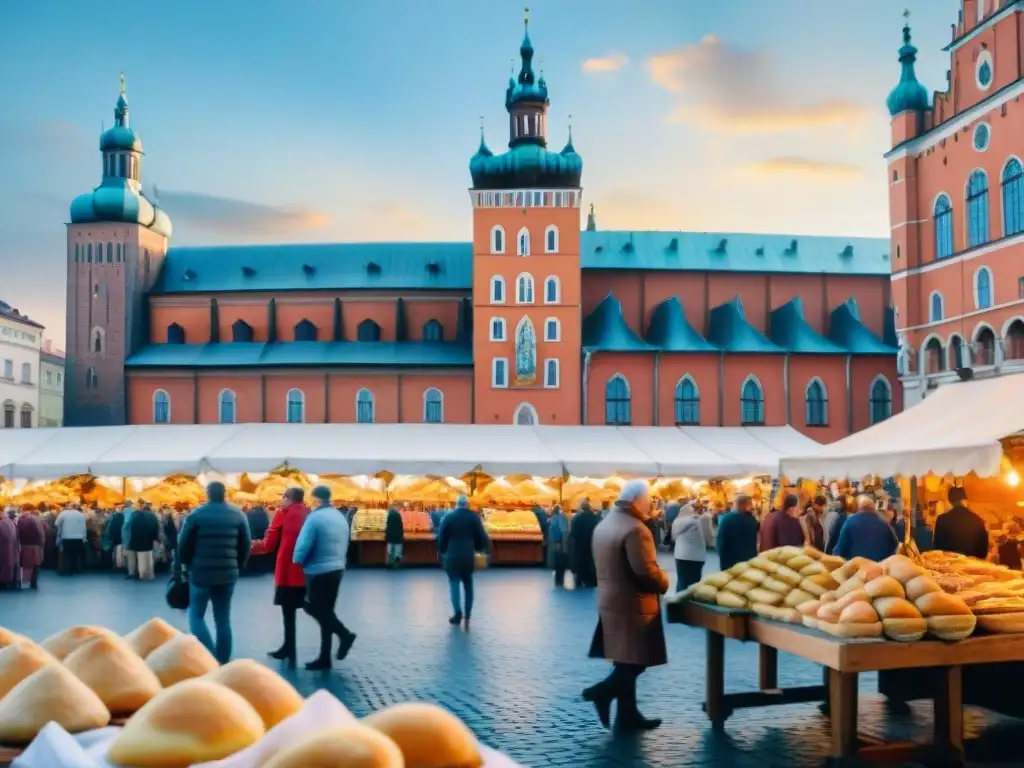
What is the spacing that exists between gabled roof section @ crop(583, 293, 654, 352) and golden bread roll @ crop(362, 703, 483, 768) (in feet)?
162

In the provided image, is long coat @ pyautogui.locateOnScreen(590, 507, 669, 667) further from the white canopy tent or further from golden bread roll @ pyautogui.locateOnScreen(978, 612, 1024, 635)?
the white canopy tent

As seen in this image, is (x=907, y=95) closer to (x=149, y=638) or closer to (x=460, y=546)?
(x=460, y=546)

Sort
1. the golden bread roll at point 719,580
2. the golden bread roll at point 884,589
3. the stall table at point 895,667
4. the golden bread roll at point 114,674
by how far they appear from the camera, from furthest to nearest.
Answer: the golden bread roll at point 719,580, the golden bread roll at point 884,589, the stall table at point 895,667, the golden bread roll at point 114,674

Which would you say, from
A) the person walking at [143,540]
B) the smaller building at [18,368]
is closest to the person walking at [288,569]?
the person walking at [143,540]

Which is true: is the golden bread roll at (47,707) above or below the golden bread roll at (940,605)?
above

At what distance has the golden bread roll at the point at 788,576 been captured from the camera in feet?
25.7

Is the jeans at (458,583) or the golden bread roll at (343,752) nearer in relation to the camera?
the golden bread roll at (343,752)

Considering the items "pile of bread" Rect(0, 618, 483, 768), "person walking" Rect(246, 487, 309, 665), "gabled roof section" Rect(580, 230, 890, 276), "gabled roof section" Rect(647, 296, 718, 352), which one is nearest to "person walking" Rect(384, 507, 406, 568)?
"person walking" Rect(246, 487, 309, 665)

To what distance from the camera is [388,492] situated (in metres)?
28.4

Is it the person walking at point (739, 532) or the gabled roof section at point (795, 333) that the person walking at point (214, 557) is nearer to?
the person walking at point (739, 532)

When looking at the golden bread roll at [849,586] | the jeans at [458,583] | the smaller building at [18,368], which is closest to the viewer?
the golden bread roll at [849,586]

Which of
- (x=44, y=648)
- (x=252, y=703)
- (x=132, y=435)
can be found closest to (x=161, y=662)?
(x=44, y=648)

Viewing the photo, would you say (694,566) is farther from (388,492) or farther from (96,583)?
(388,492)

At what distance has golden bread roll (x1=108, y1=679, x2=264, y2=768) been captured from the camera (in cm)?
201
